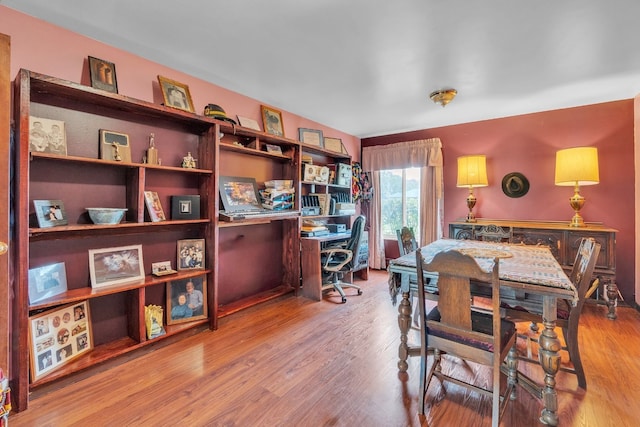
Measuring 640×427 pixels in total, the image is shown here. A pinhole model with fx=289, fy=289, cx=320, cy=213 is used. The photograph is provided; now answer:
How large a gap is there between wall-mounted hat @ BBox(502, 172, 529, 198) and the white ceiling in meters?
0.94

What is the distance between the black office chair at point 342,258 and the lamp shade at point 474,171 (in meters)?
1.51

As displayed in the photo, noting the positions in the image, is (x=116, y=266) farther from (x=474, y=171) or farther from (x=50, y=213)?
(x=474, y=171)

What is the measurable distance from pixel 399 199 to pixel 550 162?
6.66 feet

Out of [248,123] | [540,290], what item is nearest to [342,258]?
[248,123]

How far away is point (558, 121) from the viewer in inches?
139

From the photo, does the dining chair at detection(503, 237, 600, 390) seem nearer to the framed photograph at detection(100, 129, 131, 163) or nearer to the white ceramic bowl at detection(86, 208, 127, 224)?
the white ceramic bowl at detection(86, 208, 127, 224)

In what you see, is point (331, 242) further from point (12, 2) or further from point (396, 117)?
point (12, 2)

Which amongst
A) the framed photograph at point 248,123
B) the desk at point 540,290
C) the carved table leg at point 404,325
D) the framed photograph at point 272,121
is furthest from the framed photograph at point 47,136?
the carved table leg at point 404,325

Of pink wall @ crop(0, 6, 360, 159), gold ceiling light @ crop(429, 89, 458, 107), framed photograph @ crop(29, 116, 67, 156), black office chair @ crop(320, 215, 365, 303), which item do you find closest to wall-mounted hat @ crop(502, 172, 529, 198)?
gold ceiling light @ crop(429, 89, 458, 107)

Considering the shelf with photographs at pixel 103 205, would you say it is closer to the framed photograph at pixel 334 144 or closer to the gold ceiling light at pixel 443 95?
the framed photograph at pixel 334 144

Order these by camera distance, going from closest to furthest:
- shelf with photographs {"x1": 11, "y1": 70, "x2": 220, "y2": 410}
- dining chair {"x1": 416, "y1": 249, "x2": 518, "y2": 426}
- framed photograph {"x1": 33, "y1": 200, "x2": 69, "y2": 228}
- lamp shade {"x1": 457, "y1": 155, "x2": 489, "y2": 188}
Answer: dining chair {"x1": 416, "y1": 249, "x2": 518, "y2": 426}, shelf with photographs {"x1": 11, "y1": 70, "x2": 220, "y2": 410}, framed photograph {"x1": 33, "y1": 200, "x2": 69, "y2": 228}, lamp shade {"x1": 457, "y1": 155, "x2": 489, "y2": 188}

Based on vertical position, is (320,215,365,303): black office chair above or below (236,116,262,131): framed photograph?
below

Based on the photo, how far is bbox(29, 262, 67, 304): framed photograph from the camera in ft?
5.73

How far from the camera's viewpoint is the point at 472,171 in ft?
12.3
